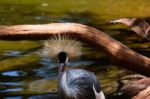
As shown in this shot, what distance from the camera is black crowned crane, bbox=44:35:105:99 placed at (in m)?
3.63

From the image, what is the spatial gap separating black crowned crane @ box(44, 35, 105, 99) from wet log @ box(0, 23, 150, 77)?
18.2 inches

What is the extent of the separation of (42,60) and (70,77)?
2.26 meters

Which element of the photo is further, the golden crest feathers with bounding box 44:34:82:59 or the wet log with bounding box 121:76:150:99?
the wet log with bounding box 121:76:150:99

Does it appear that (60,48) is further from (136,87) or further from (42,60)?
(42,60)

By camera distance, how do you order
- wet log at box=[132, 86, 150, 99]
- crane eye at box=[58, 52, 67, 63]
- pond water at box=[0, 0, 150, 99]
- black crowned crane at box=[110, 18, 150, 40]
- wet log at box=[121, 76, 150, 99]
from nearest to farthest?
crane eye at box=[58, 52, 67, 63] → wet log at box=[132, 86, 150, 99] → wet log at box=[121, 76, 150, 99] → pond water at box=[0, 0, 150, 99] → black crowned crane at box=[110, 18, 150, 40]

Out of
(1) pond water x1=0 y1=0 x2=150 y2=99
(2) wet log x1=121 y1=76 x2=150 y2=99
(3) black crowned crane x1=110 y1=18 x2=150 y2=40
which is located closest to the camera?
(2) wet log x1=121 y1=76 x2=150 y2=99

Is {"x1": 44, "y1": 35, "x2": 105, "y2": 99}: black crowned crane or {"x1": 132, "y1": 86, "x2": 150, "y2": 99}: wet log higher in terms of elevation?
{"x1": 44, "y1": 35, "x2": 105, "y2": 99}: black crowned crane

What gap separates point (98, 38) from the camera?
4.82 m

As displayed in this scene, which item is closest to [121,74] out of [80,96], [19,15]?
[80,96]

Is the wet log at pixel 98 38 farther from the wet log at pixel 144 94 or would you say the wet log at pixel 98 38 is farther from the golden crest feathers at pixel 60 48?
the golden crest feathers at pixel 60 48

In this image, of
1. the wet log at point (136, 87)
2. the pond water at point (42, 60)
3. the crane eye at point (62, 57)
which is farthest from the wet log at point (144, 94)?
the crane eye at point (62, 57)

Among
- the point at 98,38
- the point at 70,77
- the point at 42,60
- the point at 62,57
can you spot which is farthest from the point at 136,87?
the point at 42,60

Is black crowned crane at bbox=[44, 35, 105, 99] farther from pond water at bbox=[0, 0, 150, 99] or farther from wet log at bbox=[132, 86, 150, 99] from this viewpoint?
pond water at bbox=[0, 0, 150, 99]

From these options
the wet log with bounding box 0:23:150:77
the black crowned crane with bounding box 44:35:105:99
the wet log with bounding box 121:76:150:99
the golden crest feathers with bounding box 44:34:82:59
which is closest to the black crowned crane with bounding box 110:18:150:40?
the wet log with bounding box 121:76:150:99
